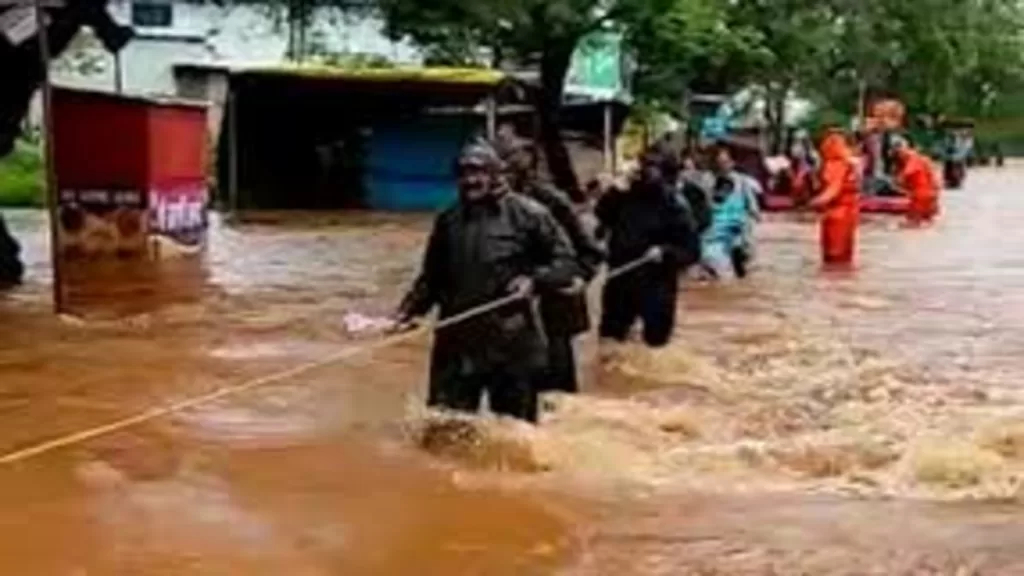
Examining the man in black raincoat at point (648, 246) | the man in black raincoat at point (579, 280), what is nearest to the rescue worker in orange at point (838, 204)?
the man in black raincoat at point (648, 246)

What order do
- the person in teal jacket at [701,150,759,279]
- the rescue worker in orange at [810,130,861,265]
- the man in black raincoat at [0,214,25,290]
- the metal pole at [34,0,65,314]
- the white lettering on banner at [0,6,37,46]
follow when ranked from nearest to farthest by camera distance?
the metal pole at [34,0,65,314] < the white lettering on banner at [0,6,37,46] < the man in black raincoat at [0,214,25,290] < the person in teal jacket at [701,150,759,279] < the rescue worker in orange at [810,130,861,265]

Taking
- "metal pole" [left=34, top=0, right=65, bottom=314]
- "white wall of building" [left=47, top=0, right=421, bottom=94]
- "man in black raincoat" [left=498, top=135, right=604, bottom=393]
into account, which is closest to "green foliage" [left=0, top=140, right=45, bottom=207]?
"white wall of building" [left=47, top=0, right=421, bottom=94]

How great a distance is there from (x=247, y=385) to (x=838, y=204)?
13.4 metres

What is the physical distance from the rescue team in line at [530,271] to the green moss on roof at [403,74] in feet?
66.8

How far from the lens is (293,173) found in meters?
38.3

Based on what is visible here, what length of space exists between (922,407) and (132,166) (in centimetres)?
1218

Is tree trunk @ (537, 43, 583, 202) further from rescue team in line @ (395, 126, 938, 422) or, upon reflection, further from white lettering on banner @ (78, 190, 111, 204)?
rescue team in line @ (395, 126, 938, 422)

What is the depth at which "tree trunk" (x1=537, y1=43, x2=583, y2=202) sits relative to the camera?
3350cm

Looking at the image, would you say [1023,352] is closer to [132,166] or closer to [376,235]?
[132,166]

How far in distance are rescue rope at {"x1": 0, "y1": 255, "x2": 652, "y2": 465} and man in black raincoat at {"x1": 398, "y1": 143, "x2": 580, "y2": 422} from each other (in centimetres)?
6

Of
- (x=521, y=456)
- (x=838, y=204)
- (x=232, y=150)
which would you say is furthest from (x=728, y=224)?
(x=232, y=150)

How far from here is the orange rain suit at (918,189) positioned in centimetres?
3647

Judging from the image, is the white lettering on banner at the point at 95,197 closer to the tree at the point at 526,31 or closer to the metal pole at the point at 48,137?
the tree at the point at 526,31

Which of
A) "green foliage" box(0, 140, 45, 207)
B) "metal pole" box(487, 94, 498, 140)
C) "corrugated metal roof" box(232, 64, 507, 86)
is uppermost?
"corrugated metal roof" box(232, 64, 507, 86)
